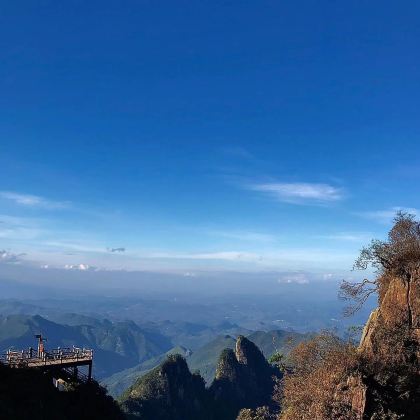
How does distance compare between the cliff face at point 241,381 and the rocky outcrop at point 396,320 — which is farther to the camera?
the cliff face at point 241,381

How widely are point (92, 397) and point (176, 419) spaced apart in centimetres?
10723

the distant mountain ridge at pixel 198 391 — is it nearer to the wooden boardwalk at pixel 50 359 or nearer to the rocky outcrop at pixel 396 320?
the wooden boardwalk at pixel 50 359

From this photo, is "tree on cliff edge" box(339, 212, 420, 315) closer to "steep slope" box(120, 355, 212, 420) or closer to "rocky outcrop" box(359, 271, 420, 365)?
"rocky outcrop" box(359, 271, 420, 365)

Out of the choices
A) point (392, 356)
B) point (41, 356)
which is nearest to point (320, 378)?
point (392, 356)

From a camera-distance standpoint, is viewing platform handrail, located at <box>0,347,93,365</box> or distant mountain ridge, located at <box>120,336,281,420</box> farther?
distant mountain ridge, located at <box>120,336,281,420</box>

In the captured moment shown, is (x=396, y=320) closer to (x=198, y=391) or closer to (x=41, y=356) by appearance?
(x=41, y=356)

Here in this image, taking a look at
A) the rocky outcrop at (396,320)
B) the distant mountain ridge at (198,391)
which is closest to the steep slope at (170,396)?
the distant mountain ridge at (198,391)

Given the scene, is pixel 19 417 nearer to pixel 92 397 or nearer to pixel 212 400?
pixel 92 397

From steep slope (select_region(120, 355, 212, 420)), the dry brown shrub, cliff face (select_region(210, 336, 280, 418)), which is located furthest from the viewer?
cliff face (select_region(210, 336, 280, 418))

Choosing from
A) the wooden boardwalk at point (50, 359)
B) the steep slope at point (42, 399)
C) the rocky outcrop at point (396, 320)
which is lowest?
the steep slope at point (42, 399)

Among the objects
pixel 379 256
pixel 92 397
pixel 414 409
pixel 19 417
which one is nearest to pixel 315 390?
pixel 414 409

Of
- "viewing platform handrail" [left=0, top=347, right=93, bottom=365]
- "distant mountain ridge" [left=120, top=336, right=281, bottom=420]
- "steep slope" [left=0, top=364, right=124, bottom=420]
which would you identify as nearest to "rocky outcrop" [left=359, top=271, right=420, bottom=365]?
"steep slope" [left=0, top=364, right=124, bottom=420]

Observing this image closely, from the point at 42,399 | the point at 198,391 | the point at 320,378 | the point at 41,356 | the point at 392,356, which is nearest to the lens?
the point at 320,378

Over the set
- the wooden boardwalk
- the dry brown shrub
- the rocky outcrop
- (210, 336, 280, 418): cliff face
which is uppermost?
the rocky outcrop
